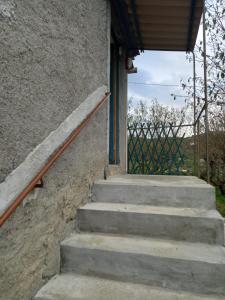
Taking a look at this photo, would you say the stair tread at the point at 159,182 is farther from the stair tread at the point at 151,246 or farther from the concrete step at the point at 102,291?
the concrete step at the point at 102,291

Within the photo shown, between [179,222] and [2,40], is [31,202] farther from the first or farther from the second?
[179,222]

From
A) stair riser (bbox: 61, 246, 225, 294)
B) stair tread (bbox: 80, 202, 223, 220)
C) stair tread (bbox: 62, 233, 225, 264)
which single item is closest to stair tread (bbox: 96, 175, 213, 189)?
stair tread (bbox: 80, 202, 223, 220)

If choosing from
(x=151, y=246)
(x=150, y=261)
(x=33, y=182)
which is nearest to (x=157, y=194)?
(x=151, y=246)

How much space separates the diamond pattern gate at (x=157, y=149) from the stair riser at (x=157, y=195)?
2.44m

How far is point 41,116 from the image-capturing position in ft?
5.26

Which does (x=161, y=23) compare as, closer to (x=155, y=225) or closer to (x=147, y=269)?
(x=155, y=225)

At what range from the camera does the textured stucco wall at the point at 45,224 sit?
1.32 m

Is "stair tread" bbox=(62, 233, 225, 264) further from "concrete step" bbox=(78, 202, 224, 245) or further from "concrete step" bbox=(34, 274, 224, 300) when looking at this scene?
"concrete step" bbox=(34, 274, 224, 300)

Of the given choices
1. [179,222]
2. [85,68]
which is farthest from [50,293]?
[85,68]

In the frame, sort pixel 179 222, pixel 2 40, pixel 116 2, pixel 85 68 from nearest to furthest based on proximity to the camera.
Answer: pixel 2 40, pixel 179 222, pixel 85 68, pixel 116 2

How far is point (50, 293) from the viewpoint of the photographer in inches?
59.1

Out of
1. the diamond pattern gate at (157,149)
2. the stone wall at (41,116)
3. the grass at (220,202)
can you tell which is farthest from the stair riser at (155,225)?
the grass at (220,202)

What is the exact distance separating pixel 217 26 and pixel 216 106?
1677 millimetres

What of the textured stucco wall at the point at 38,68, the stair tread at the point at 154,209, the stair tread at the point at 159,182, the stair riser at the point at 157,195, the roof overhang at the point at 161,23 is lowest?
the stair tread at the point at 154,209
